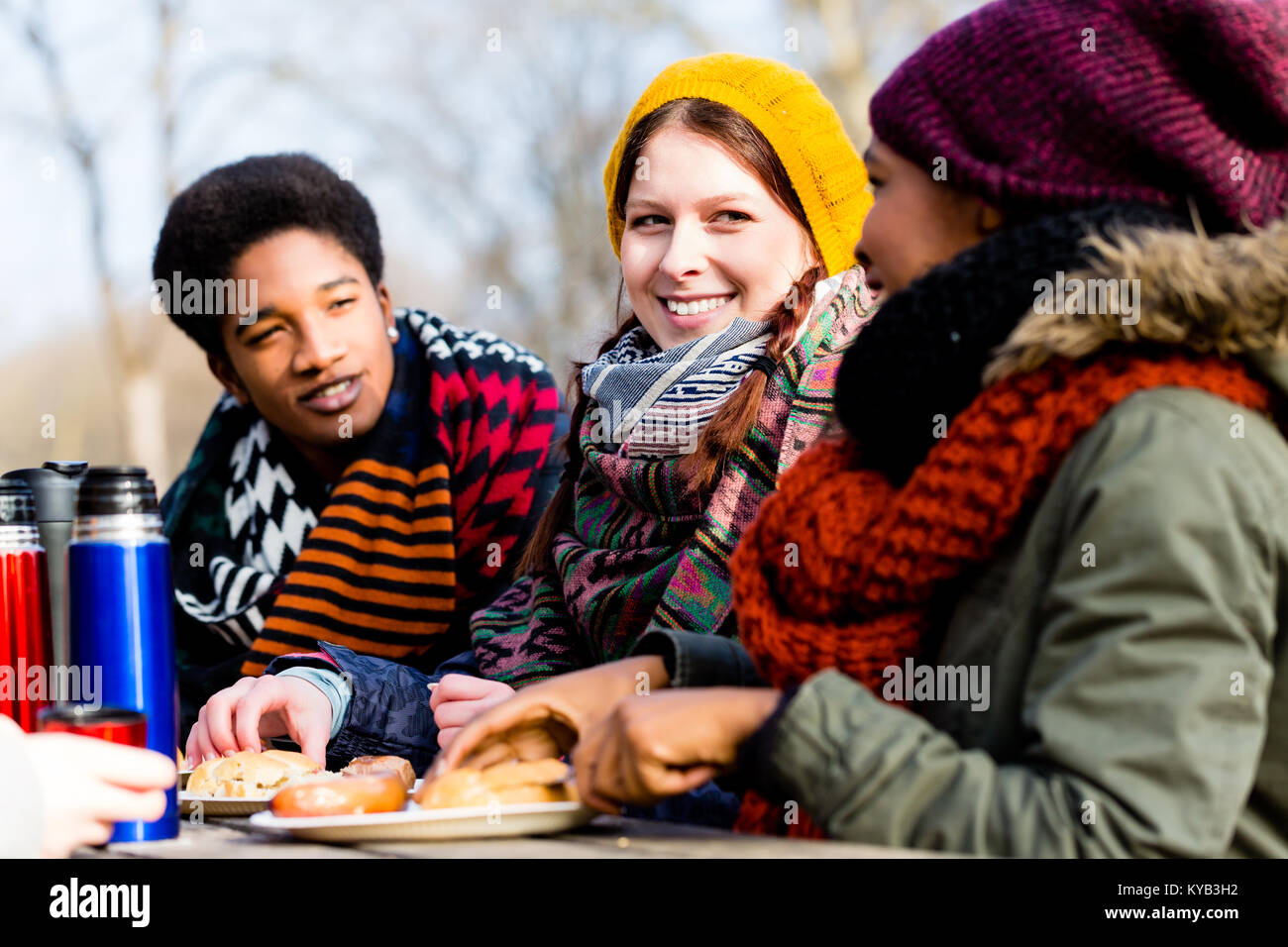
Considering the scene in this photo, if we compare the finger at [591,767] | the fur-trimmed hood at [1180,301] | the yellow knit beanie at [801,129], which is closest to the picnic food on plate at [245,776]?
the finger at [591,767]

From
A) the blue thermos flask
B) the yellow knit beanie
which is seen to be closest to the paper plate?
the blue thermos flask

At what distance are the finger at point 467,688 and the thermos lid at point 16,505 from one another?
85cm

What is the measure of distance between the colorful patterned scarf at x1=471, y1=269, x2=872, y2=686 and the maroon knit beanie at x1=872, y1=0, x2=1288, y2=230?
0.86 metres

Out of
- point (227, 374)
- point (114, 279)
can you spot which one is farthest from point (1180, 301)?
point (114, 279)

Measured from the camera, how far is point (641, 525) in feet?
8.59

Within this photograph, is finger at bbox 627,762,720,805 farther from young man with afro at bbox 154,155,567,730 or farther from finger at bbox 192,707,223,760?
young man with afro at bbox 154,155,567,730

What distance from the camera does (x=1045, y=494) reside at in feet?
4.78

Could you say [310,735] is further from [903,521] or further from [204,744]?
[903,521]

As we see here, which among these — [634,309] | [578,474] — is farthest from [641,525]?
[634,309]

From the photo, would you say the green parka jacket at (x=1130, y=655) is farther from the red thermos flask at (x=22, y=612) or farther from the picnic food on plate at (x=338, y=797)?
the red thermos flask at (x=22, y=612)

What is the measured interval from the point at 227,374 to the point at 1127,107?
2.69 meters

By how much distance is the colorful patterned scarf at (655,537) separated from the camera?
7.85ft
